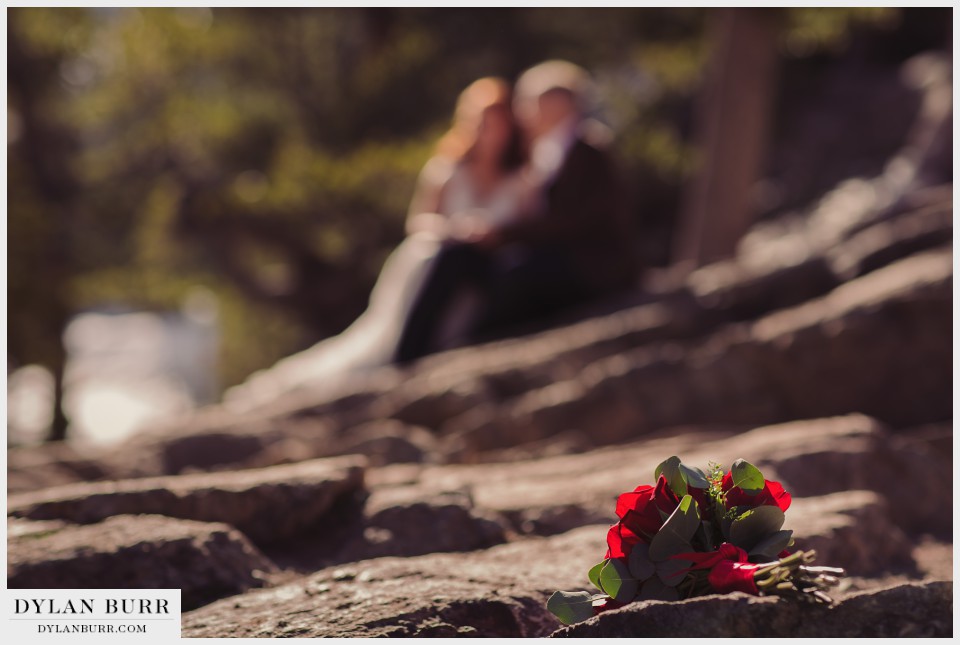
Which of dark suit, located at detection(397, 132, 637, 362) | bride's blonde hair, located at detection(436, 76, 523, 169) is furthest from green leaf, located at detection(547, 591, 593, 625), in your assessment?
bride's blonde hair, located at detection(436, 76, 523, 169)

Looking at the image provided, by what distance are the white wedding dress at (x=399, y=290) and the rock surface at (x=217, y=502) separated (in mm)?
4503

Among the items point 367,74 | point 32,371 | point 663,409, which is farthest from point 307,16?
point 663,409

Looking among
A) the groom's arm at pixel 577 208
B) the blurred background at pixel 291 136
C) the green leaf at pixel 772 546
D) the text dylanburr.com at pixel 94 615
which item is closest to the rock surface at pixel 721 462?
the text dylanburr.com at pixel 94 615

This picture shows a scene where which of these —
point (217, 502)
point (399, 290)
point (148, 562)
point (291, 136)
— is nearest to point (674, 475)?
point (148, 562)

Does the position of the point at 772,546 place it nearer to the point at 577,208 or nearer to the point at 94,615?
the point at 94,615

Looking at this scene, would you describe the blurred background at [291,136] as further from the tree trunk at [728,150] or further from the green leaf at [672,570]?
the green leaf at [672,570]

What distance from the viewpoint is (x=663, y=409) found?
17.4 feet

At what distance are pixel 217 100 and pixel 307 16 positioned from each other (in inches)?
82.4

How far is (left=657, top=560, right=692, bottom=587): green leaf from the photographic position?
78.6 inches

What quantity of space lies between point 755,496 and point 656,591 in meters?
0.27

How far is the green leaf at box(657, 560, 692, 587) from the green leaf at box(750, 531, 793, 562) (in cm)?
13

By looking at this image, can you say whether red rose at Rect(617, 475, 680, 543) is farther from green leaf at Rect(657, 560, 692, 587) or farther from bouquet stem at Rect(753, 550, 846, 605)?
bouquet stem at Rect(753, 550, 846, 605)

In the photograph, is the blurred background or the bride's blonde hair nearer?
the bride's blonde hair

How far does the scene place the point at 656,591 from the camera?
6.64 feet
